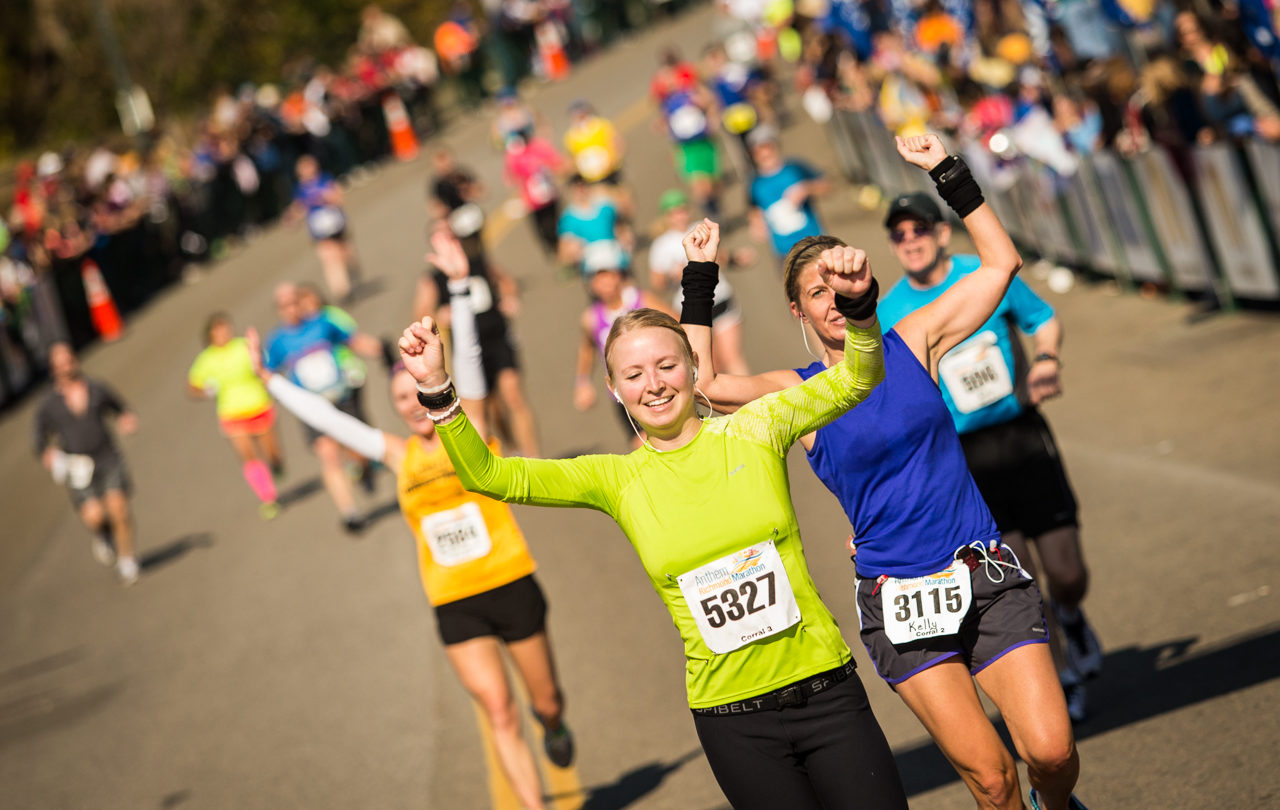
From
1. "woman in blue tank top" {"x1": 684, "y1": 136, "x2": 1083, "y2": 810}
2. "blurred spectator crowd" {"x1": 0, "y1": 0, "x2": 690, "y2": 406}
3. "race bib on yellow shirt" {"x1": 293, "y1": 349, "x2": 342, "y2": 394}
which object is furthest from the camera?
"blurred spectator crowd" {"x1": 0, "y1": 0, "x2": 690, "y2": 406}

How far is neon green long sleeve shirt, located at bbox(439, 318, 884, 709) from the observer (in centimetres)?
433

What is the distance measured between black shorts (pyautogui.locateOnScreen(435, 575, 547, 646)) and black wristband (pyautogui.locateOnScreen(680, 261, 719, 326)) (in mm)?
2217

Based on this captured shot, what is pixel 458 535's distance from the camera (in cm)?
672

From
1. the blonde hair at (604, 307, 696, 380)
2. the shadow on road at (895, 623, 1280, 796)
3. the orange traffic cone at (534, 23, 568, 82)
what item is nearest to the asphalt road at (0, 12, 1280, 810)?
the shadow on road at (895, 623, 1280, 796)

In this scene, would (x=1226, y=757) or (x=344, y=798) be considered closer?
(x=1226, y=757)

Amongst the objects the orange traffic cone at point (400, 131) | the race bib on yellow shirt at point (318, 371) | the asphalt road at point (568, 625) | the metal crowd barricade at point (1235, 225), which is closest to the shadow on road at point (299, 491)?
the asphalt road at point (568, 625)

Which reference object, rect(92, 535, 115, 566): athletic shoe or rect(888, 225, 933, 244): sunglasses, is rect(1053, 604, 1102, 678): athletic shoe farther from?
rect(92, 535, 115, 566): athletic shoe

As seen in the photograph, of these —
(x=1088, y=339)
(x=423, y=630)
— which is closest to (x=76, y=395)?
(x=423, y=630)

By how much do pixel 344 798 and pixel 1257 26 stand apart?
8.87 meters

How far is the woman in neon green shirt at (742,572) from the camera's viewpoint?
431cm

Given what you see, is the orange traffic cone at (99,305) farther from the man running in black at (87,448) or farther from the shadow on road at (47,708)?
the shadow on road at (47,708)

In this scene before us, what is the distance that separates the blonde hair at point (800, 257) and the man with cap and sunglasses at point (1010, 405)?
1120mm

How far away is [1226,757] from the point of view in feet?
18.6

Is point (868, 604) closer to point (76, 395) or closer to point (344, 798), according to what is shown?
point (344, 798)
